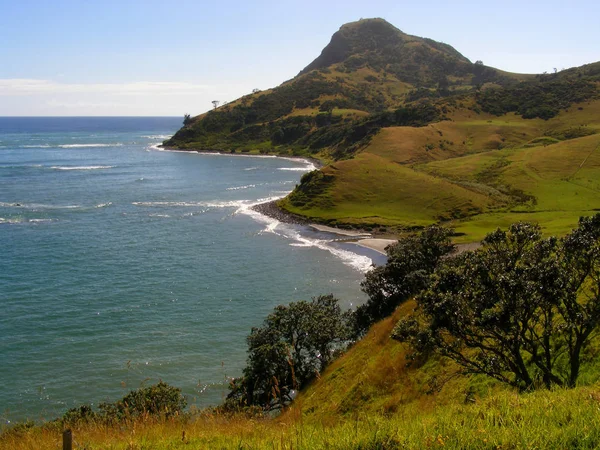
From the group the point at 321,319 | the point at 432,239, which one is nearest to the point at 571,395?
the point at 321,319

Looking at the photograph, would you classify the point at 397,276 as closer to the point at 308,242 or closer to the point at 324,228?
the point at 308,242

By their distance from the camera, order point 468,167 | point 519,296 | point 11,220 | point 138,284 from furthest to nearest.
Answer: point 468,167 < point 11,220 < point 138,284 < point 519,296

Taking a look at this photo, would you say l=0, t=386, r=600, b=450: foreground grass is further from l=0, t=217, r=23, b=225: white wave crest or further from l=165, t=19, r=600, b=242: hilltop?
l=0, t=217, r=23, b=225: white wave crest

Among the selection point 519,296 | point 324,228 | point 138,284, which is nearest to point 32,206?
point 138,284

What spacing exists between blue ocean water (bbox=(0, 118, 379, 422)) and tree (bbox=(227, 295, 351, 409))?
15.4ft

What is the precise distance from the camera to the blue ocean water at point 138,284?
32812 mm

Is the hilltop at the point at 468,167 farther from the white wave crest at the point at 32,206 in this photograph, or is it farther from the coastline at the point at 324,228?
the white wave crest at the point at 32,206

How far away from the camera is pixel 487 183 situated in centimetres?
10081

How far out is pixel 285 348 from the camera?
85.5 ft

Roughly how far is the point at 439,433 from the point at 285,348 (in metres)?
18.0

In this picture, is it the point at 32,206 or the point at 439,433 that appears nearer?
the point at 439,433

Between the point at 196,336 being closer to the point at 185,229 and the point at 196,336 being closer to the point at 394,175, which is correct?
the point at 185,229

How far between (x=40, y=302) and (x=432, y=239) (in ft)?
120

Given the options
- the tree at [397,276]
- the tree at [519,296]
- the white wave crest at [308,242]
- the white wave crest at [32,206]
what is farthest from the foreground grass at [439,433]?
the white wave crest at [32,206]
